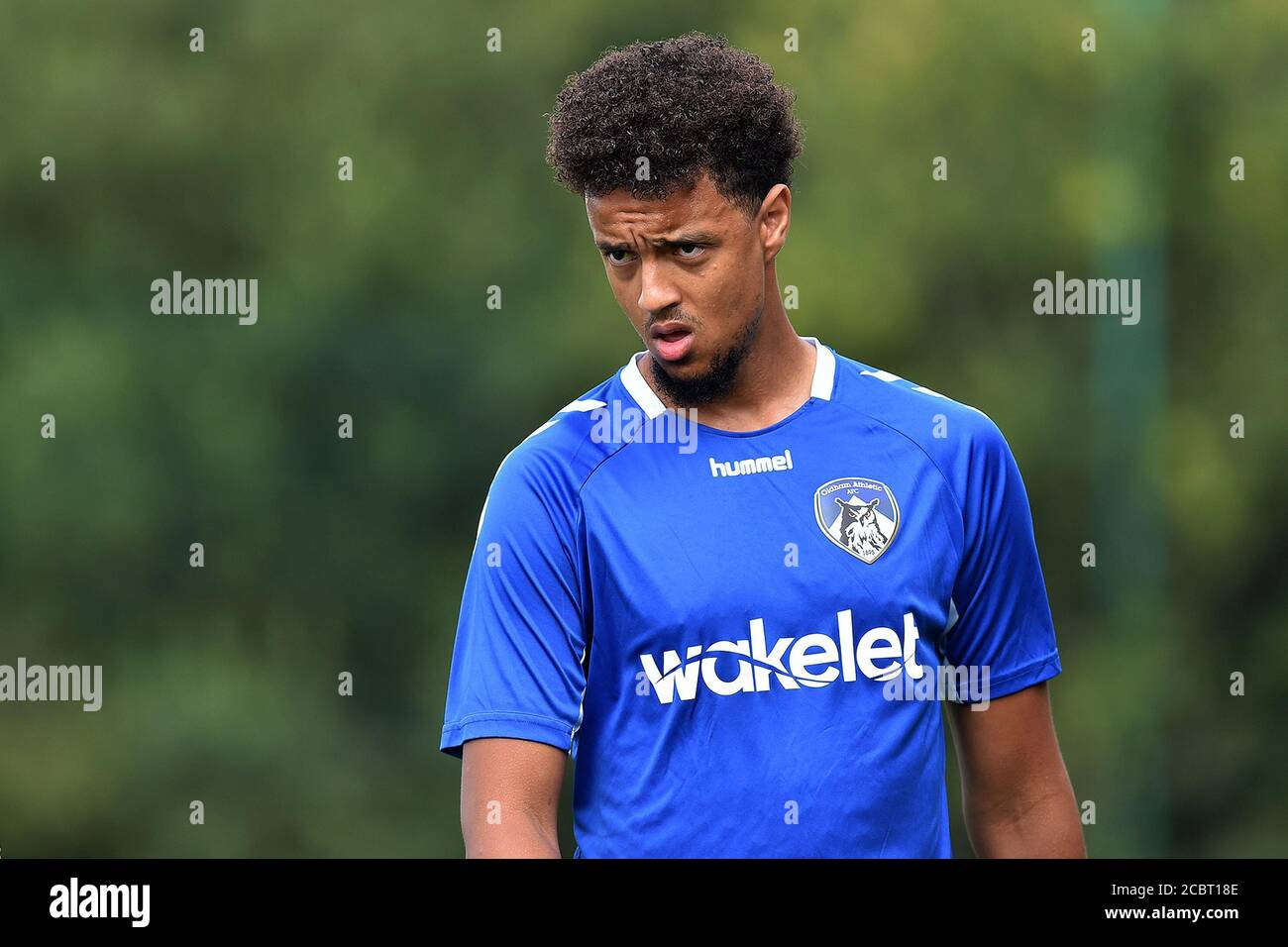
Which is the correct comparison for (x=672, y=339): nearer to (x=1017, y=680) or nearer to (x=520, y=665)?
(x=520, y=665)

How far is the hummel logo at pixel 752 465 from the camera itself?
2725mm

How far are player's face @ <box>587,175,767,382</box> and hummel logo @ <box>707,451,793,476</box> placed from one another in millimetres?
144

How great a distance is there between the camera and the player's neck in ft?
9.16

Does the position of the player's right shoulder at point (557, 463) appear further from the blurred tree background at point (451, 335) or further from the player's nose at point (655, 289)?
the blurred tree background at point (451, 335)

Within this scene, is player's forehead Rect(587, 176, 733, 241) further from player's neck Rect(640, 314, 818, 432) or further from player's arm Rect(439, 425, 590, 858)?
player's arm Rect(439, 425, 590, 858)

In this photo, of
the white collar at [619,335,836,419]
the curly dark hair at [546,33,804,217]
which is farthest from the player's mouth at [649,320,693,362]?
the curly dark hair at [546,33,804,217]

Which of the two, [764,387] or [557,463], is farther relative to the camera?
[764,387]

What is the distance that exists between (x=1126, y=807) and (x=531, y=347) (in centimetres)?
368

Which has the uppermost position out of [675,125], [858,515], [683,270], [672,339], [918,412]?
[675,125]

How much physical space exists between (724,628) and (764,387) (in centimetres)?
45

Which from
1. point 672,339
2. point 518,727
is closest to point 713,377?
point 672,339

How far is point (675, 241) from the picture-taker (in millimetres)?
2654

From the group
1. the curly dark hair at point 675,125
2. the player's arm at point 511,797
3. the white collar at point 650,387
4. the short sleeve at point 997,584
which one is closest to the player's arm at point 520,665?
the player's arm at point 511,797

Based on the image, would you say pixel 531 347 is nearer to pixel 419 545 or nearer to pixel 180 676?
pixel 419 545
